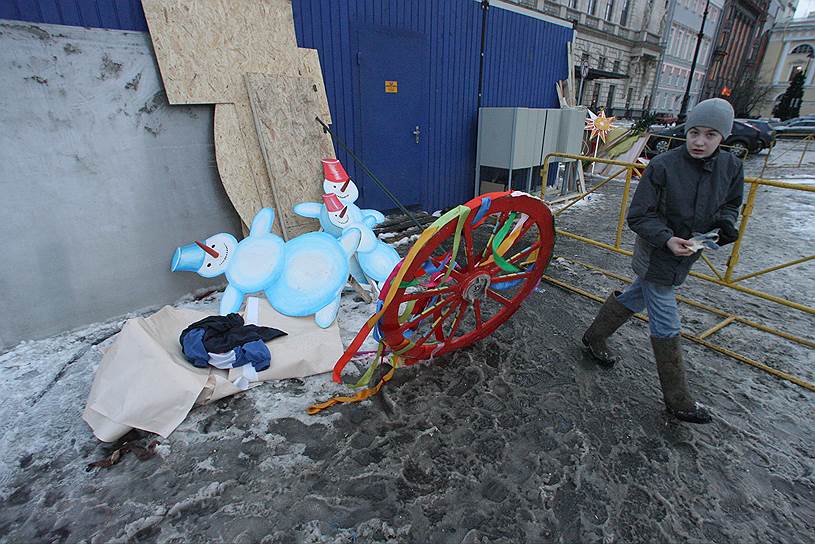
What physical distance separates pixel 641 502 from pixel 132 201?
4603mm

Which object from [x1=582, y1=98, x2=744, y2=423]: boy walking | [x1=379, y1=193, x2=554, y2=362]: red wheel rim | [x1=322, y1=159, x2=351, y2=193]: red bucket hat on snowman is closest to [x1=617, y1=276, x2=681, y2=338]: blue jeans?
[x1=582, y1=98, x2=744, y2=423]: boy walking

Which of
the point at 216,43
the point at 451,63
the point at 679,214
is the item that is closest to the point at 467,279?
the point at 679,214

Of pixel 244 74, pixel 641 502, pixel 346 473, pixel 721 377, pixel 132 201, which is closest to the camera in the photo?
pixel 641 502

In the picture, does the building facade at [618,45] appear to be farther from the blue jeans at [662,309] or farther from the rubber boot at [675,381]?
the rubber boot at [675,381]

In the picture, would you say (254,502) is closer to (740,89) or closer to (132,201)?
(132,201)

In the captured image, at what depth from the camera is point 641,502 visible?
2135 millimetres

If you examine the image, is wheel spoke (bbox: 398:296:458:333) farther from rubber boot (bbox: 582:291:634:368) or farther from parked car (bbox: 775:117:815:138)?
parked car (bbox: 775:117:815:138)

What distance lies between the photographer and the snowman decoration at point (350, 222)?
409 centimetres

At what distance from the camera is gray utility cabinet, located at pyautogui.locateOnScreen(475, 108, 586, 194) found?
6.98 m

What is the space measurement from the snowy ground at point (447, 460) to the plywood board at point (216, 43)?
102 inches

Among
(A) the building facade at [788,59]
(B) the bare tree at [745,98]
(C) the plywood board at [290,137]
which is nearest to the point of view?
(C) the plywood board at [290,137]

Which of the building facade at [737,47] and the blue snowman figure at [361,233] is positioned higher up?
the building facade at [737,47]

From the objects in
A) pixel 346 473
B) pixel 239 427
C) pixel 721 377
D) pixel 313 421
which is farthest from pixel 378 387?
pixel 721 377

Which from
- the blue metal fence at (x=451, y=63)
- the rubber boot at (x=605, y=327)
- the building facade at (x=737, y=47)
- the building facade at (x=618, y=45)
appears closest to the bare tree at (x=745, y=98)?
the building facade at (x=737, y=47)
